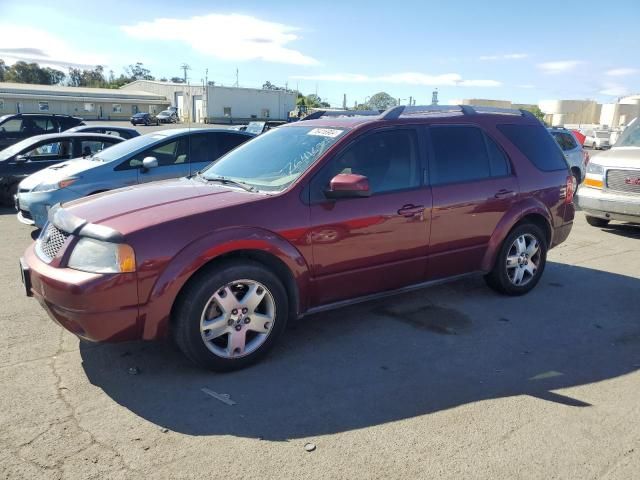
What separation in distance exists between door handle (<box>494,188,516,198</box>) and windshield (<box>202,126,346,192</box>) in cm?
175

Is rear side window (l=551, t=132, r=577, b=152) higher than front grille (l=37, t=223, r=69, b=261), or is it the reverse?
rear side window (l=551, t=132, r=577, b=152)

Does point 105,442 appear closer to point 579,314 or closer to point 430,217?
point 430,217

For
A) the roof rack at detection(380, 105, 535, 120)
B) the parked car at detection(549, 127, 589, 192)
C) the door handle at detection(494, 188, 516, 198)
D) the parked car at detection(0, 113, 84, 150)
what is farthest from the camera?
the parked car at detection(0, 113, 84, 150)

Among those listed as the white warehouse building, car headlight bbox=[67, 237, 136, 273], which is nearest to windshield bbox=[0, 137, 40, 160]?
car headlight bbox=[67, 237, 136, 273]

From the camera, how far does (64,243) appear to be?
3.54 m

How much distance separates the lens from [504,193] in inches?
202

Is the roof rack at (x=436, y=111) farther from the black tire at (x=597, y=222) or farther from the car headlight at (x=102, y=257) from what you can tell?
the black tire at (x=597, y=222)

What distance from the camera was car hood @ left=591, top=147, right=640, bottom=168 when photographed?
27.3 feet

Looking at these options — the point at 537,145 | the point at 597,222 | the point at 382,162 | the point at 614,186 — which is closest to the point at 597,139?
the point at 597,222

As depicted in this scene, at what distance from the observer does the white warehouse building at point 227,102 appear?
6619 centimetres

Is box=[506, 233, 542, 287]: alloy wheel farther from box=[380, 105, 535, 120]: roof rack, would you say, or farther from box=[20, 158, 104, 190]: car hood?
box=[20, 158, 104, 190]: car hood

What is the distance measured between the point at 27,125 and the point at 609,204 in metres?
13.9

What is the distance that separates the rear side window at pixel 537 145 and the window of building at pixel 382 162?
1.32 metres

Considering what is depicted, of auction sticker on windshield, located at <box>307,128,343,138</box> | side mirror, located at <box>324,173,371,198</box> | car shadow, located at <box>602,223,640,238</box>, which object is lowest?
car shadow, located at <box>602,223,640,238</box>
